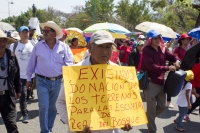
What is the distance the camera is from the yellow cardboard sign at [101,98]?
2.21m

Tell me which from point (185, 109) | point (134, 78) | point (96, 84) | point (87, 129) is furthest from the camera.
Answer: point (185, 109)

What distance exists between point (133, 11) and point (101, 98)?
39.1 meters

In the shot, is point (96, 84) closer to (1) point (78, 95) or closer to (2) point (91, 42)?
(1) point (78, 95)

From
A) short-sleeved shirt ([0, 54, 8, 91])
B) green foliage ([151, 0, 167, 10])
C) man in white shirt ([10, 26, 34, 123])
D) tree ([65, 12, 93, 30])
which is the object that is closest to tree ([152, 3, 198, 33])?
green foliage ([151, 0, 167, 10])

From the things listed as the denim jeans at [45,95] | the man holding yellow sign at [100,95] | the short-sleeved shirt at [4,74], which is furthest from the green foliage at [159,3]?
the man holding yellow sign at [100,95]

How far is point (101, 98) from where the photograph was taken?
2316mm

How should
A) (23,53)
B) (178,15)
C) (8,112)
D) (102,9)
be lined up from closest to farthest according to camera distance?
(8,112), (23,53), (178,15), (102,9)

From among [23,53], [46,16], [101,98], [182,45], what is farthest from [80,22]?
[101,98]

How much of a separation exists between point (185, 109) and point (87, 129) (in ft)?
11.7

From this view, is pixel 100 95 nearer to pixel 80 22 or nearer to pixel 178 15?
pixel 178 15

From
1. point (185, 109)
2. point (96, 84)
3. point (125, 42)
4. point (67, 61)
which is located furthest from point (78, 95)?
point (125, 42)

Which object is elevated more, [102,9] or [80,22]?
[102,9]

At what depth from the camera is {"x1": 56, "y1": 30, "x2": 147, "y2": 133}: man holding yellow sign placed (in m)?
2.21

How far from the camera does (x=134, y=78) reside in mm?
2508
